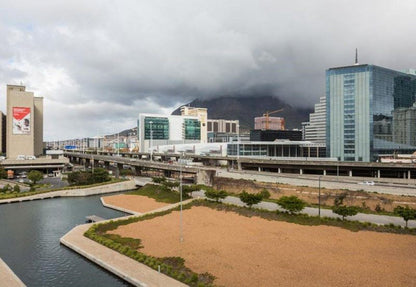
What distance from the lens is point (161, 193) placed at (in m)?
72.6

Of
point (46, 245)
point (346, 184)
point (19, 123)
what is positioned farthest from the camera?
point (19, 123)

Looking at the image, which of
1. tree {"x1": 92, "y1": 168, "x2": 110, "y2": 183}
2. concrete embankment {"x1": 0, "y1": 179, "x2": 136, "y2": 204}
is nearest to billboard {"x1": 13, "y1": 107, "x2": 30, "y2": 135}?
tree {"x1": 92, "y1": 168, "x2": 110, "y2": 183}

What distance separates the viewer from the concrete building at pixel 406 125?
128m

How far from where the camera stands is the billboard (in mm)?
130750

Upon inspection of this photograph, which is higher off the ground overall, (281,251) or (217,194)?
(217,194)

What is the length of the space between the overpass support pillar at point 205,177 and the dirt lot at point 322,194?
4.18 m

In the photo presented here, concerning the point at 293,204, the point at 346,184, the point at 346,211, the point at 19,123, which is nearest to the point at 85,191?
the point at 293,204

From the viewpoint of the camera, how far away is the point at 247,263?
30047mm

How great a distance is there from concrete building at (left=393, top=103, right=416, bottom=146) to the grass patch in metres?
105

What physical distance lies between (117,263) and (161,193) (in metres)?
41.8

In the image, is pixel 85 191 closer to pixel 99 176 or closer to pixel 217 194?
pixel 99 176

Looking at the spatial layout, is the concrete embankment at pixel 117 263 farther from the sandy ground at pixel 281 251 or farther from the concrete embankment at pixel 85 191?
the concrete embankment at pixel 85 191

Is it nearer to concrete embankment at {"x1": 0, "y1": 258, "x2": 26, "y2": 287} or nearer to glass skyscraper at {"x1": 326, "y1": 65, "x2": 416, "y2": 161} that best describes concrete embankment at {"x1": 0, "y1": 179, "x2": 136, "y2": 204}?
concrete embankment at {"x1": 0, "y1": 258, "x2": 26, "y2": 287}

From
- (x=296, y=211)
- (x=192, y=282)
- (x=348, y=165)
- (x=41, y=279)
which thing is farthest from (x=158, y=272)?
(x=348, y=165)
